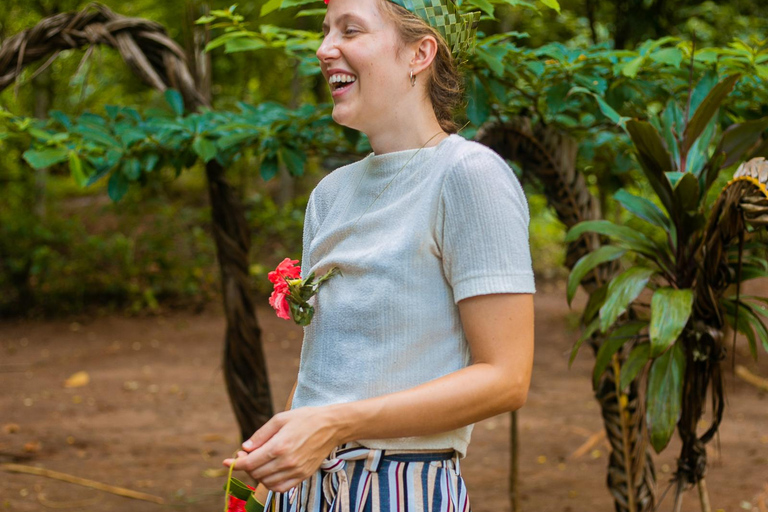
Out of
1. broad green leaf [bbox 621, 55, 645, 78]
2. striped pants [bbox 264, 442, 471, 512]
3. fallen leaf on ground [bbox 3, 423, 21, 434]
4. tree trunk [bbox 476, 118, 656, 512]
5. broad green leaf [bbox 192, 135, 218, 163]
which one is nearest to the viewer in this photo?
striped pants [bbox 264, 442, 471, 512]

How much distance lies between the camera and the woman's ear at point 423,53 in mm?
1244

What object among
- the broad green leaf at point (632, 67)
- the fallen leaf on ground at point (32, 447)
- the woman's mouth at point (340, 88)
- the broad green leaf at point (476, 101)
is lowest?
the fallen leaf on ground at point (32, 447)

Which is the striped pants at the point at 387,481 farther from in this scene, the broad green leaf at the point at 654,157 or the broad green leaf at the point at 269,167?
the broad green leaf at the point at 269,167

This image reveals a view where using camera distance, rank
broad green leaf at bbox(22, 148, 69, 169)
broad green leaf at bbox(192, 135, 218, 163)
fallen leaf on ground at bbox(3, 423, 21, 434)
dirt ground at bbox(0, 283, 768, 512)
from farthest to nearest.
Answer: fallen leaf on ground at bbox(3, 423, 21, 434) → dirt ground at bbox(0, 283, 768, 512) → broad green leaf at bbox(192, 135, 218, 163) → broad green leaf at bbox(22, 148, 69, 169)

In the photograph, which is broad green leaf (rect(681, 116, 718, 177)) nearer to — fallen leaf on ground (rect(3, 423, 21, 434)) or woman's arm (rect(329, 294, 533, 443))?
woman's arm (rect(329, 294, 533, 443))

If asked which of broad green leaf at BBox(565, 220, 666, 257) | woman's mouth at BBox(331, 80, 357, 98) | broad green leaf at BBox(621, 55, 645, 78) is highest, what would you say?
woman's mouth at BBox(331, 80, 357, 98)

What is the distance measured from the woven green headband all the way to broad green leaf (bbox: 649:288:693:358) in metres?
0.98

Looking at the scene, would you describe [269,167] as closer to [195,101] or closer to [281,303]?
[195,101]

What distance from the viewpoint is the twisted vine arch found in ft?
8.54

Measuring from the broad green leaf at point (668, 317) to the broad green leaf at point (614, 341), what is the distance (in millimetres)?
199

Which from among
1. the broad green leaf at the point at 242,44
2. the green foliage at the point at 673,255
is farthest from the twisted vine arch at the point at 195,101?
the green foliage at the point at 673,255

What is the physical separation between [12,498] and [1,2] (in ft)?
19.8

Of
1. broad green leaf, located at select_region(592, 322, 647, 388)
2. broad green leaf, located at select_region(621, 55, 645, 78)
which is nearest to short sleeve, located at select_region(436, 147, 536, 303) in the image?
broad green leaf, located at select_region(621, 55, 645, 78)

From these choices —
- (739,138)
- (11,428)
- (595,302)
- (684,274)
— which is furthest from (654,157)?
(11,428)
